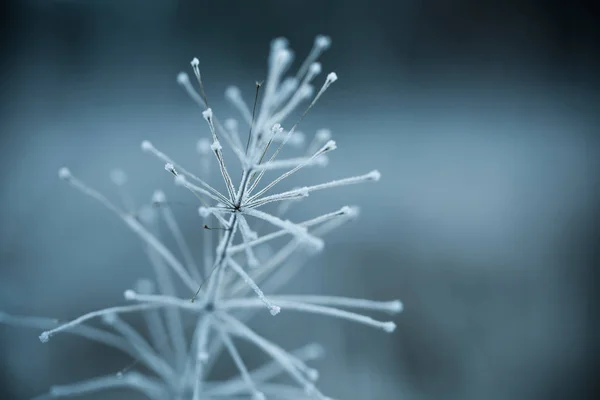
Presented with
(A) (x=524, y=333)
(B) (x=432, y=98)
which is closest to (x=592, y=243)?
(A) (x=524, y=333)

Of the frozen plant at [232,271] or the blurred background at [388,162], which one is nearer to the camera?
the frozen plant at [232,271]

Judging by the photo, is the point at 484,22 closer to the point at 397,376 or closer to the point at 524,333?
the point at 524,333

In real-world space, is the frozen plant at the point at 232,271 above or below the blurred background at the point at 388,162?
below

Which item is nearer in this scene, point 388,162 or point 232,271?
point 232,271

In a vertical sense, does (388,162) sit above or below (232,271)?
above
